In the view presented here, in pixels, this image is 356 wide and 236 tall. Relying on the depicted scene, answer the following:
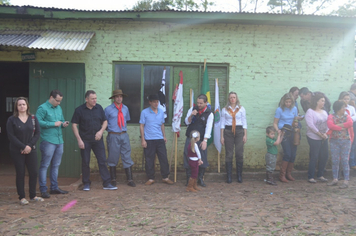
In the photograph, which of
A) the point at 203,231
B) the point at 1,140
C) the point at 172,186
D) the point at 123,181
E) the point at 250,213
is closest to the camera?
the point at 203,231

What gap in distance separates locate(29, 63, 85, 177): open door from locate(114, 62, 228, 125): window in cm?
93

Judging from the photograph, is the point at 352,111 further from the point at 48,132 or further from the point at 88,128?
the point at 48,132

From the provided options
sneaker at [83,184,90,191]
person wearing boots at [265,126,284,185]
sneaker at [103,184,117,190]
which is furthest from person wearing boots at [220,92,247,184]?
sneaker at [83,184,90,191]

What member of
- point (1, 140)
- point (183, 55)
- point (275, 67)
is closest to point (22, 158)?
point (183, 55)

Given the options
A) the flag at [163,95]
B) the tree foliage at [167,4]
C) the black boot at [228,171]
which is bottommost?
the black boot at [228,171]

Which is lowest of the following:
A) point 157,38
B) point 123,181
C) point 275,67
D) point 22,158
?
point 123,181

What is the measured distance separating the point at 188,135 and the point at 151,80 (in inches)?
74.1

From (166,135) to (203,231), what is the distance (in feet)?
12.7

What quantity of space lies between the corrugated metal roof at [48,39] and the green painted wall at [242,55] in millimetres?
300

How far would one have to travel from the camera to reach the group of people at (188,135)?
5.90m

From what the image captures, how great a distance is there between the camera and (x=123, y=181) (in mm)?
7352

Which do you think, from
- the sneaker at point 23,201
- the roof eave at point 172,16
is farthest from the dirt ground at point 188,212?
the roof eave at point 172,16

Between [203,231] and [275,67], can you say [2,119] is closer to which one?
[275,67]

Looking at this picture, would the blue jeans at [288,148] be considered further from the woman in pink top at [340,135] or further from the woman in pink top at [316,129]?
the woman in pink top at [340,135]
